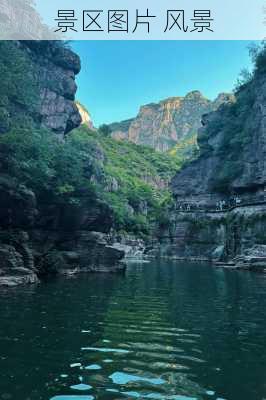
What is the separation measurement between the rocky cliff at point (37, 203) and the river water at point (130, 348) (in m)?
9.49

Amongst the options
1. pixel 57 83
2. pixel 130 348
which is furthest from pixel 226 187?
pixel 130 348

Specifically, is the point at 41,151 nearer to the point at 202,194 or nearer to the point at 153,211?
the point at 202,194

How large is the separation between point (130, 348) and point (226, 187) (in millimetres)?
71446

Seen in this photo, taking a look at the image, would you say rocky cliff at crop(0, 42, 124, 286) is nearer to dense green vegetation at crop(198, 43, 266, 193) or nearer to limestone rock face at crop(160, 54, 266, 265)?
limestone rock face at crop(160, 54, 266, 265)

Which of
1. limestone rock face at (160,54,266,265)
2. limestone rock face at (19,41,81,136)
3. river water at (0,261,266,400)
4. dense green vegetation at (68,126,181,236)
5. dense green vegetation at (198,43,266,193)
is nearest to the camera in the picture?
river water at (0,261,266,400)

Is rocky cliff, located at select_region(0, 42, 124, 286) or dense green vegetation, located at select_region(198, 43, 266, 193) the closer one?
rocky cliff, located at select_region(0, 42, 124, 286)

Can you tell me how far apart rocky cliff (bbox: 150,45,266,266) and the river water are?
1538 inches

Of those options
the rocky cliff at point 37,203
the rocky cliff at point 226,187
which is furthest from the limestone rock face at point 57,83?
the rocky cliff at point 37,203

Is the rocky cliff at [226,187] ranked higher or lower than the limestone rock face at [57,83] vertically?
lower

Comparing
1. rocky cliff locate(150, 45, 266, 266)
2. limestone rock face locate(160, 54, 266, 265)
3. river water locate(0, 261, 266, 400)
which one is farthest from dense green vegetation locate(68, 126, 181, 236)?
river water locate(0, 261, 266, 400)

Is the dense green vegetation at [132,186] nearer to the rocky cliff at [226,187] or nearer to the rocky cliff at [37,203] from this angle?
the rocky cliff at [226,187]

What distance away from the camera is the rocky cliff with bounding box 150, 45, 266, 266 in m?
62.9

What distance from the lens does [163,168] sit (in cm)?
19850

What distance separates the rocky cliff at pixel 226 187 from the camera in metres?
62.9
